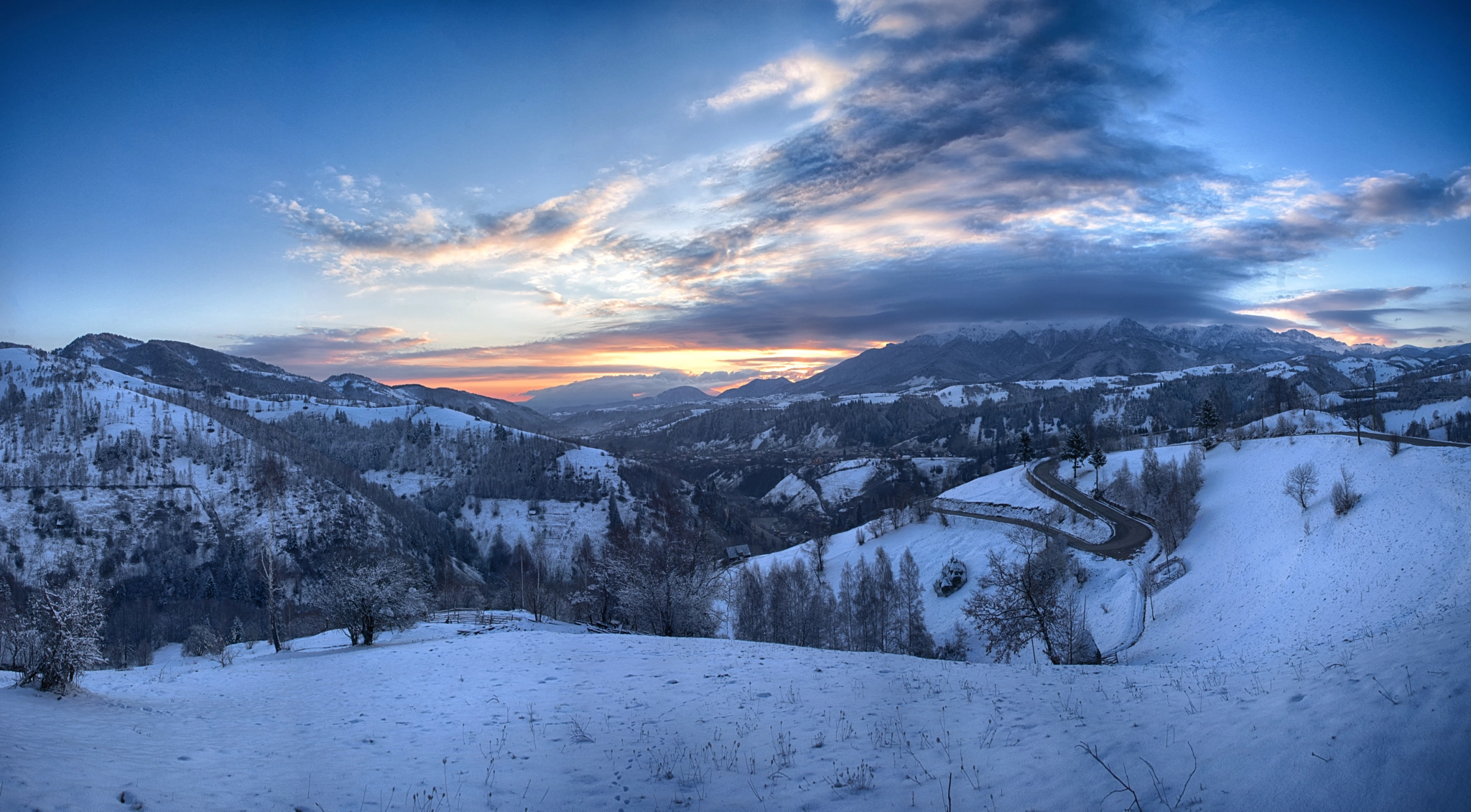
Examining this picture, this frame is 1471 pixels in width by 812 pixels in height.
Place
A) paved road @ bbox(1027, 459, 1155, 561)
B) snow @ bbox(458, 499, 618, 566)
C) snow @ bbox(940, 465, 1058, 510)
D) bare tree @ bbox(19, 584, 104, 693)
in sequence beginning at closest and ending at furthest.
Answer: bare tree @ bbox(19, 584, 104, 693), paved road @ bbox(1027, 459, 1155, 561), snow @ bbox(940, 465, 1058, 510), snow @ bbox(458, 499, 618, 566)

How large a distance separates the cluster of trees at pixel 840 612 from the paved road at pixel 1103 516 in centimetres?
1904

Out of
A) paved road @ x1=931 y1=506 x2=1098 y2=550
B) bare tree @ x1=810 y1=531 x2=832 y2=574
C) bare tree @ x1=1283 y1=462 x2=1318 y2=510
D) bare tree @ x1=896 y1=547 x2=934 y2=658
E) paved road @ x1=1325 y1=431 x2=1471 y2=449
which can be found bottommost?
bare tree @ x1=810 y1=531 x2=832 y2=574

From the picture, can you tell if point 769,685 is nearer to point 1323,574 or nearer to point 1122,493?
point 1323,574

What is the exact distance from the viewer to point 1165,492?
67.5 metres

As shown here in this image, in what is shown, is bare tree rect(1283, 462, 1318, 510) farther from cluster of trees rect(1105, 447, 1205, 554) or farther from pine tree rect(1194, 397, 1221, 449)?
pine tree rect(1194, 397, 1221, 449)

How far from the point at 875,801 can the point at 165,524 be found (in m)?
164

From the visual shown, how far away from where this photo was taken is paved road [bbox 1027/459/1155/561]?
59062mm

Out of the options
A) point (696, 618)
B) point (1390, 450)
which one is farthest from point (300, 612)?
point (1390, 450)

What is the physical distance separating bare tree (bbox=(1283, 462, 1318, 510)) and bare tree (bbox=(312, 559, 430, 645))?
211 feet

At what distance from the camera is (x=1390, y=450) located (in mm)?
49000

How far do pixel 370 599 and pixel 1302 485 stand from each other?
66.5 metres

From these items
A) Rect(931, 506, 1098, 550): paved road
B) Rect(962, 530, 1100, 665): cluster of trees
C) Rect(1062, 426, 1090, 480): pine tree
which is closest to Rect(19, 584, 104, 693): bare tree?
Rect(962, 530, 1100, 665): cluster of trees

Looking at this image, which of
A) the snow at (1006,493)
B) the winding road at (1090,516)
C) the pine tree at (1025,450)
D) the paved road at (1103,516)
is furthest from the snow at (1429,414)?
the winding road at (1090,516)

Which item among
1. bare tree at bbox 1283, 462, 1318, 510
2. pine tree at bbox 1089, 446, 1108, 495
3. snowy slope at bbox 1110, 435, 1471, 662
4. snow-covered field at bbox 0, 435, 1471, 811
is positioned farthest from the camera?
pine tree at bbox 1089, 446, 1108, 495
